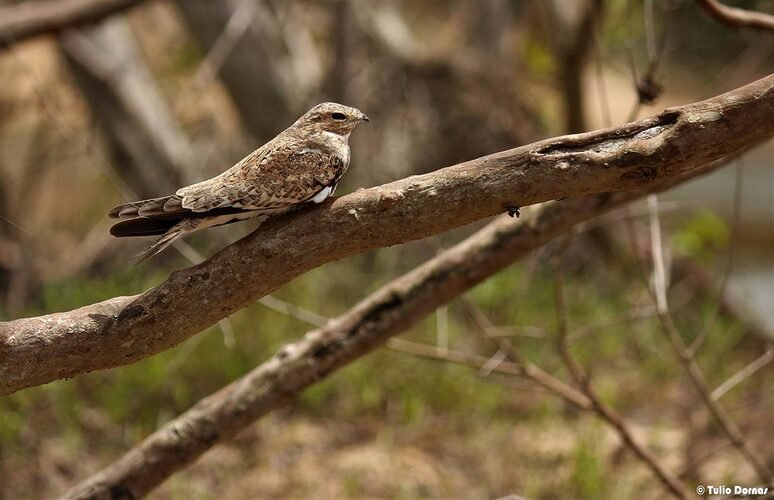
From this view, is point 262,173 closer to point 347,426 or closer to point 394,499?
point 394,499

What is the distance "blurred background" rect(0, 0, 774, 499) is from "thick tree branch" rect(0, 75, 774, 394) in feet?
4.00

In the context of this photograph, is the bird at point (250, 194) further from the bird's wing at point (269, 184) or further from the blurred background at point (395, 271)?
the blurred background at point (395, 271)

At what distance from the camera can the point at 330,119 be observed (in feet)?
8.84

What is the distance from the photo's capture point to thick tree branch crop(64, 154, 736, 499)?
341 cm

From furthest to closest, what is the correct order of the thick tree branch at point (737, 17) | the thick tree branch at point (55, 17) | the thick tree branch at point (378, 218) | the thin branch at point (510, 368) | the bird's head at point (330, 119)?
the thick tree branch at point (55, 17) → the thin branch at point (510, 368) → the thick tree branch at point (737, 17) → the bird's head at point (330, 119) → the thick tree branch at point (378, 218)

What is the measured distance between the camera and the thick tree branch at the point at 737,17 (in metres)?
3.30

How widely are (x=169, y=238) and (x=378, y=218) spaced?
0.53 meters

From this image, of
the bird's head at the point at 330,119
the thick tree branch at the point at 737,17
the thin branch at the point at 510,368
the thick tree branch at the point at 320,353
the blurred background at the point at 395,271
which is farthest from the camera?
the blurred background at the point at 395,271

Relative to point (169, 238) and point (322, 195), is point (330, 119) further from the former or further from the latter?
point (169, 238)

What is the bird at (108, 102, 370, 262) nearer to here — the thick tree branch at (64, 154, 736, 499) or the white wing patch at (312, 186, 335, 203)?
the white wing patch at (312, 186, 335, 203)

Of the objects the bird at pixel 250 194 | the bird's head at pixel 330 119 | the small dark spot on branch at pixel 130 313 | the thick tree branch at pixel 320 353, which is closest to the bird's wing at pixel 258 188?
the bird at pixel 250 194

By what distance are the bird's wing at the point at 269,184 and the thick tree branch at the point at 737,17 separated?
5.43ft

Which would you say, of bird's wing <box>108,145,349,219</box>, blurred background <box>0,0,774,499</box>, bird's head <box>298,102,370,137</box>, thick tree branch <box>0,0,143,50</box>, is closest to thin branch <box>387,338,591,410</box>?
blurred background <box>0,0,774,499</box>

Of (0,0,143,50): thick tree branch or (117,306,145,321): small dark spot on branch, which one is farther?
(0,0,143,50): thick tree branch
